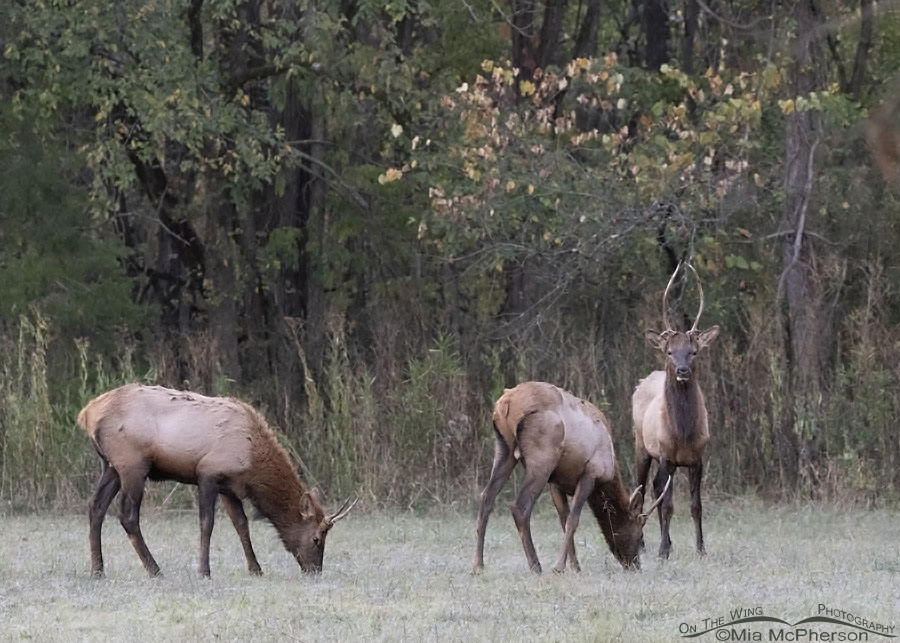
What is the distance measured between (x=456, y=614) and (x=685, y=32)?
51.3ft

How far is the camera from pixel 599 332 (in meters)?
17.9

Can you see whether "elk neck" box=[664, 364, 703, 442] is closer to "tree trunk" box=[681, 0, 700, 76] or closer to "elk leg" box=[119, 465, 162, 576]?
"elk leg" box=[119, 465, 162, 576]

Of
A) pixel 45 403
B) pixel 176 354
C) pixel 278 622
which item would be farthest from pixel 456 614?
pixel 176 354

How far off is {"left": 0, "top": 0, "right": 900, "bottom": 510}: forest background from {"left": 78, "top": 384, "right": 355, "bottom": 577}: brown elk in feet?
Answer: 15.4

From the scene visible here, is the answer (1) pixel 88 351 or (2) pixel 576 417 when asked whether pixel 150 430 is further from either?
(1) pixel 88 351

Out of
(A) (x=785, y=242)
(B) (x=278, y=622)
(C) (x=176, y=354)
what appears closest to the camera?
(B) (x=278, y=622)

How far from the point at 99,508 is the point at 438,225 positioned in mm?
8892

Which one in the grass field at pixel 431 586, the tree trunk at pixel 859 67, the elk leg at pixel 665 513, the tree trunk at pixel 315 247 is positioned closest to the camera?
the grass field at pixel 431 586

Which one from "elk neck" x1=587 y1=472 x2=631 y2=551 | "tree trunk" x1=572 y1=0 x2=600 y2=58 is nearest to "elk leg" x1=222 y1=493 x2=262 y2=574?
"elk neck" x1=587 y1=472 x2=631 y2=551

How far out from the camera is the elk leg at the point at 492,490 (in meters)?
10.1

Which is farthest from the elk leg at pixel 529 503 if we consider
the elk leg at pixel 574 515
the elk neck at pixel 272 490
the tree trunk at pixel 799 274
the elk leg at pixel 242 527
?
the tree trunk at pixel 799 274

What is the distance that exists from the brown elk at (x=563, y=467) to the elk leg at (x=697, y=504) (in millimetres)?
1345

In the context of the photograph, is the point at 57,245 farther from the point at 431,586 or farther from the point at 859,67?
the point at 431,586

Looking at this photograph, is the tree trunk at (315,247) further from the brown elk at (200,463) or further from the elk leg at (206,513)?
the elk leg at (206,513)
